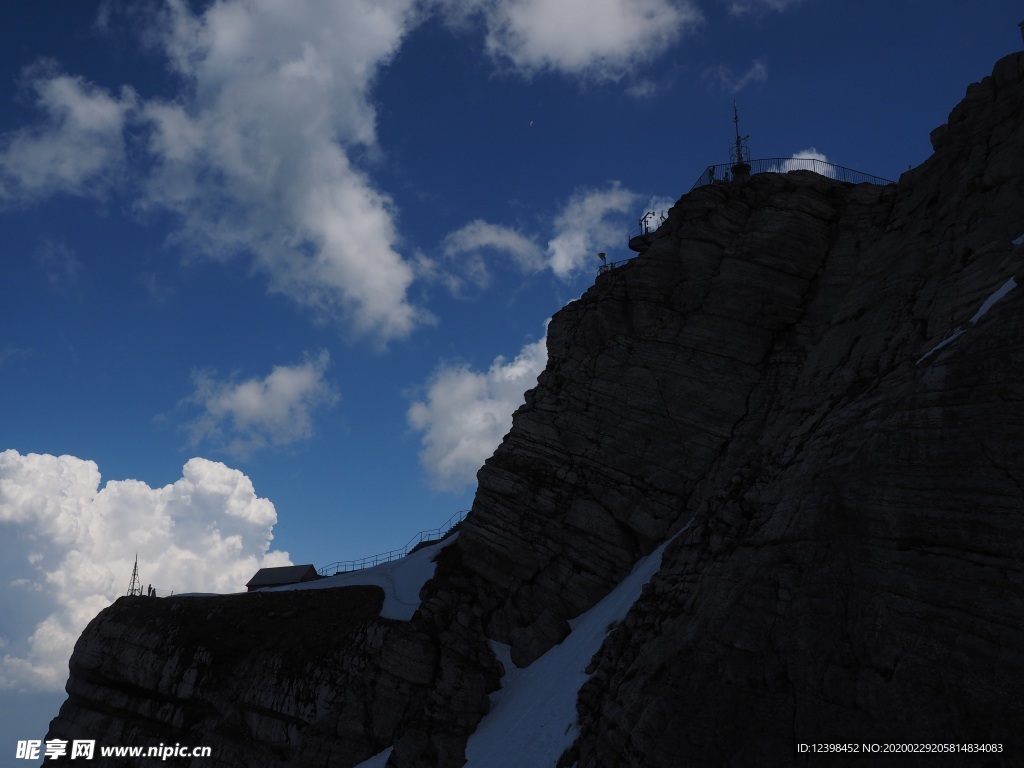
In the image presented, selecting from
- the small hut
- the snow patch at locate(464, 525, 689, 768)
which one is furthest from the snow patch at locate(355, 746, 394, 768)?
the small hut

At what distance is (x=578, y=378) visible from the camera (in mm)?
44531

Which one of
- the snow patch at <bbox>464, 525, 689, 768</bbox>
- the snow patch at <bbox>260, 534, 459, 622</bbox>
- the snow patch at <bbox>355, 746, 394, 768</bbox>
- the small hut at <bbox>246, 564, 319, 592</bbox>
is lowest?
the snow patch at <bbox>355, 746, 394, 768</bbox>

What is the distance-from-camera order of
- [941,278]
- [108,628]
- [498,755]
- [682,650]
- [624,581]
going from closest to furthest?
1. [682,650]
2. [941,278]
3. [498,755]
4. [624,581]
5. [108,628]

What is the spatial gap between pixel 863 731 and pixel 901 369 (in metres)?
11.3

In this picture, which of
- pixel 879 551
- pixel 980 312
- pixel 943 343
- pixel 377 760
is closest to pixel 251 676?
pixel 377 760

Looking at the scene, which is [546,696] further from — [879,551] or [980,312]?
[980,312]

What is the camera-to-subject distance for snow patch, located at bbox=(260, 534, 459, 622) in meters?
44.4

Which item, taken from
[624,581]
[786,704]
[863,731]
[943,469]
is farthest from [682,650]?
[624,581]

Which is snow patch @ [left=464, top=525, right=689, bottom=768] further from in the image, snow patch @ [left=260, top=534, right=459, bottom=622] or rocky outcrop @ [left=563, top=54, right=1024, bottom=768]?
snow patch @ [left=260, top=534, right=459, bottom=622]

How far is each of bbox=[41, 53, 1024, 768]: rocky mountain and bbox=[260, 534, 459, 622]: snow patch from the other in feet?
5.01

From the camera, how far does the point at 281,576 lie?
66938 millimetres

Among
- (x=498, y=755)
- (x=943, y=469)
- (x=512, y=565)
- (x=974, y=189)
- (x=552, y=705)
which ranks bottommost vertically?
(x=498, y=755)

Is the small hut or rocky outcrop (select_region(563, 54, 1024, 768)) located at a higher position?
the small hut

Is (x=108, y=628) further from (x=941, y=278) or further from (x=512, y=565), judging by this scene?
(x=941, y=278)
